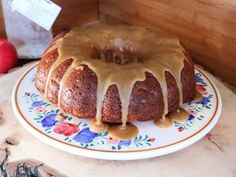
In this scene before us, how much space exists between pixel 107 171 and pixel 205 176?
168 millimetres

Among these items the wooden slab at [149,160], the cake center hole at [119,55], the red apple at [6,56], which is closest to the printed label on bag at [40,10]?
the red apple at [6,56]

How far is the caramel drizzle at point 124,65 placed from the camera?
28.1 inches

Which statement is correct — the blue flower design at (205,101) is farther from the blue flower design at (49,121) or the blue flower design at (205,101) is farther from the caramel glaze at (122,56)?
the blue flower design at (49,121)

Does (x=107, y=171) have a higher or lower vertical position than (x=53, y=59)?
lower

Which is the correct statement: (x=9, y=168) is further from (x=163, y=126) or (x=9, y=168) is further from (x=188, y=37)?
(x=188, y=37)

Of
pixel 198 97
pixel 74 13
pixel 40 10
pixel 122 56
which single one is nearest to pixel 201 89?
pixel 198 97

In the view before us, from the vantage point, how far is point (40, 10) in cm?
100

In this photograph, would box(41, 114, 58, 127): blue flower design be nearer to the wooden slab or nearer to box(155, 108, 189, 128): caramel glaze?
the wooden slab

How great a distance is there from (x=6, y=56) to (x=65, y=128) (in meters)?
0.35

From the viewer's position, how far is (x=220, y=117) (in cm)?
83

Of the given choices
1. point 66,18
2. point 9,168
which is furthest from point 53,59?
point 66,18

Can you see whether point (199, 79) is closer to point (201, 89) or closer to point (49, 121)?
point (201, 89)

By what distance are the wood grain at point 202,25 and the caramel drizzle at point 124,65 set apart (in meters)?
0.08

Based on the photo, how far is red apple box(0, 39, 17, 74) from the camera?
98cm
